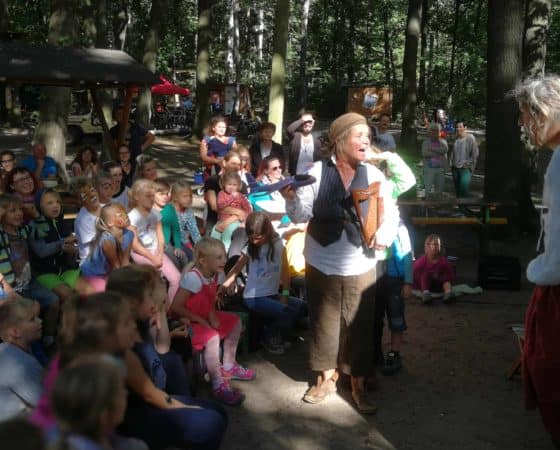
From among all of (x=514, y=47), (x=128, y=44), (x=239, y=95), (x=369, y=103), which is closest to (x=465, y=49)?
(x=369, y=103)

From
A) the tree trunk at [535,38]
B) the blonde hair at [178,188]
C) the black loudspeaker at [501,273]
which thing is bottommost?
the black loudspeaker at [501,273]

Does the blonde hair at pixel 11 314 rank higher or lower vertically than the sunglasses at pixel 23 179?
lower

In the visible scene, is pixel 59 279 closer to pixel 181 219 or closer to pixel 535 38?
pixel 181 219

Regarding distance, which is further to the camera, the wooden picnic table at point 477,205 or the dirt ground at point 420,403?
the wooden picnic table at point 477,205

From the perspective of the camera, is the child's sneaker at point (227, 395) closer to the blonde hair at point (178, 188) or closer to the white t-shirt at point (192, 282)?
the white t-shirt at point (192, 282)

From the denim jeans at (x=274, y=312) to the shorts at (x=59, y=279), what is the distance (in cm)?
138

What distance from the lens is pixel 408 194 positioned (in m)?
10.5

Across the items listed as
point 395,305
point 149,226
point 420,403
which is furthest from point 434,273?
point 149,226

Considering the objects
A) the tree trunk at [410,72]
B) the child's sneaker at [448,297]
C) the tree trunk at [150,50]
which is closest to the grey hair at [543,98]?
the child's sneaker at [448,297]

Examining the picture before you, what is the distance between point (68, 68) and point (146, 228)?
5.46m

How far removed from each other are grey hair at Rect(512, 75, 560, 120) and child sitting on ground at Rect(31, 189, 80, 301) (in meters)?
3.57

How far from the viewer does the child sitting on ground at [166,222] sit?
624 centimetres

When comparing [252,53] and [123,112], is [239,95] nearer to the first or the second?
[252,53]

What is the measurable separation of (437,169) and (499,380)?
808 centimetres
